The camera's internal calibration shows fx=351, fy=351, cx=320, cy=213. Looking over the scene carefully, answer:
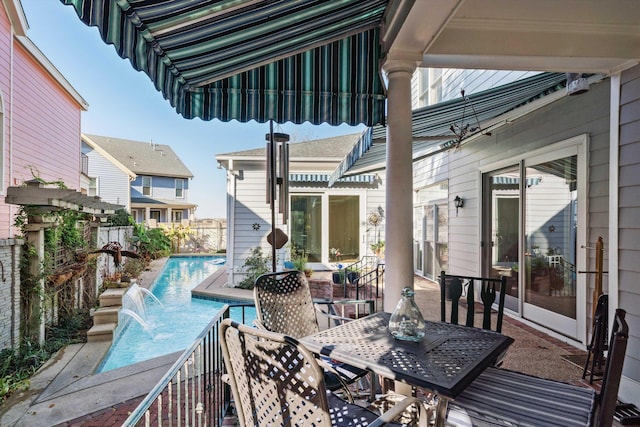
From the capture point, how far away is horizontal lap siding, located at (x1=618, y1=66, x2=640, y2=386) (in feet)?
9.60

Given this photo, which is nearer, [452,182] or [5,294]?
[5,294]

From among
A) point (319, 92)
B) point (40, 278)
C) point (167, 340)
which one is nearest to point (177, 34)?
point (319, 92)

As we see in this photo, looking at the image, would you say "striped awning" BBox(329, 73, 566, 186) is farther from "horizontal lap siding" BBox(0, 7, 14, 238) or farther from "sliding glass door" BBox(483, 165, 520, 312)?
"horizontal lap siding" BBox(0, 7, 14, 238)

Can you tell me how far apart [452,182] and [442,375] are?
6656mm

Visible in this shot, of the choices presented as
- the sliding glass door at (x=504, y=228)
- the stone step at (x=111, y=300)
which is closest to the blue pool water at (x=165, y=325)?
the stone step at (x=111, y=300)

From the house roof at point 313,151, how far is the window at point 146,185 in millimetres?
16574

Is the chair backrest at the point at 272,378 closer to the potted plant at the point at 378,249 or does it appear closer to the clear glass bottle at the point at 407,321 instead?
the clear glass bottle at the point at 407,321

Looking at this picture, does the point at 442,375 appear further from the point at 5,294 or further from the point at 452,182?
the point at 452,182

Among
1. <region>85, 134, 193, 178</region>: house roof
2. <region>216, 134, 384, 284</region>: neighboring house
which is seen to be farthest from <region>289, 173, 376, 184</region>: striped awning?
<region>85, 134, 193, 178</region>: house roof

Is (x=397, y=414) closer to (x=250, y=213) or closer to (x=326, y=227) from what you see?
(x=250, y=213)

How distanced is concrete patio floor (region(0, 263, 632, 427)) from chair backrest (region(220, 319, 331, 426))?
1.40 meters

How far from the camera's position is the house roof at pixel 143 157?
2392cm

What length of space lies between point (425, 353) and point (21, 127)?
34.0ft

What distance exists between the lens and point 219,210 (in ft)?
153
